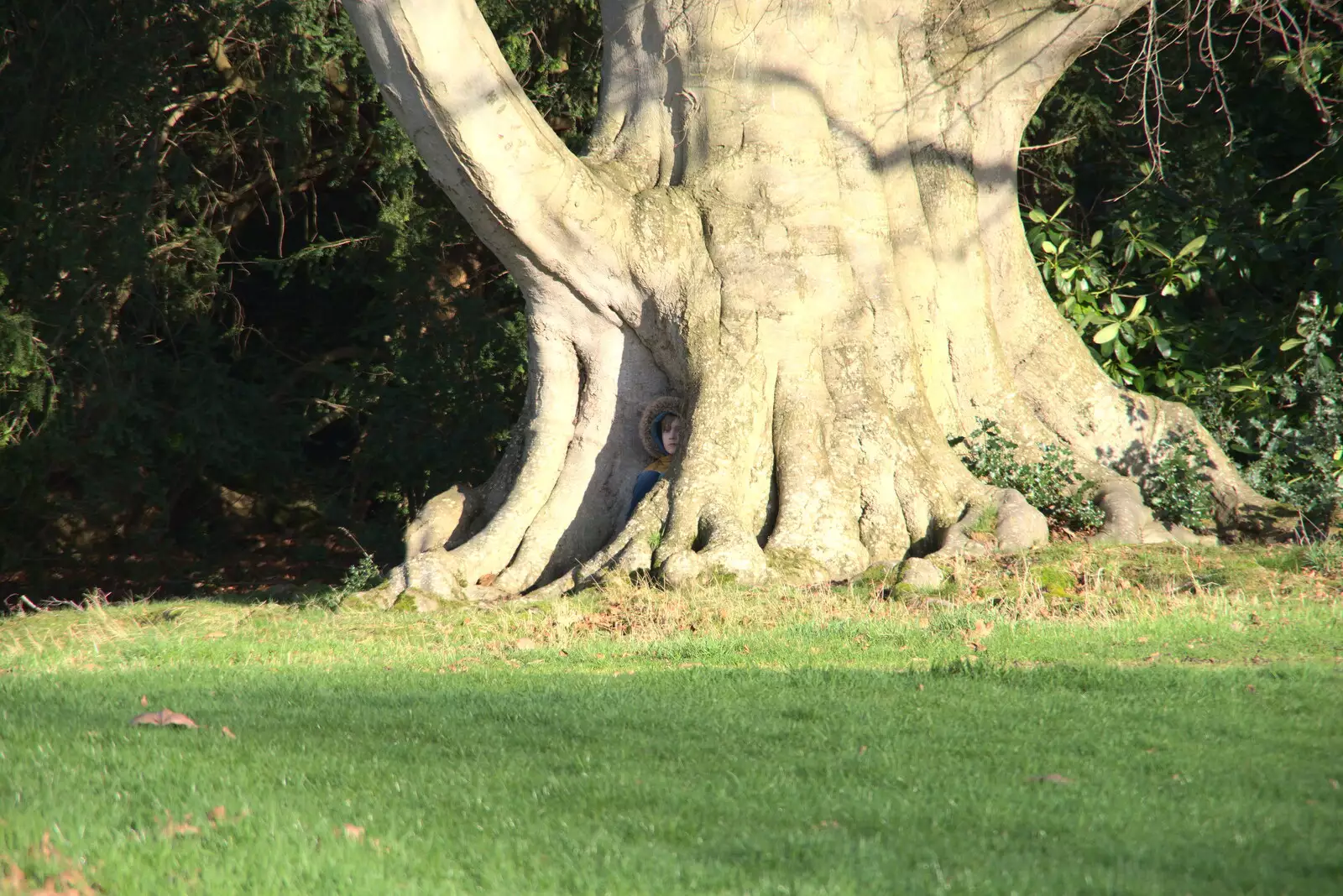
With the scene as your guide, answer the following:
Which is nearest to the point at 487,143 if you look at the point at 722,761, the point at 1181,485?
the point at 1181,485

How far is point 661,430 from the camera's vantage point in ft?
37.7

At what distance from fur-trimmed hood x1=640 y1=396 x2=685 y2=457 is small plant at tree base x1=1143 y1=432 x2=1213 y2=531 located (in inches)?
160

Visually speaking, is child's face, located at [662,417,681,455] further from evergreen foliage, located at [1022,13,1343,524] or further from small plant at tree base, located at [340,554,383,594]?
evergreen foliage, located at [1022,13,1343,524]

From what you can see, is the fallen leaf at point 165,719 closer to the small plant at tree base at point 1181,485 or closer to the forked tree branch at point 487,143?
the forked tree branch at point 487,143

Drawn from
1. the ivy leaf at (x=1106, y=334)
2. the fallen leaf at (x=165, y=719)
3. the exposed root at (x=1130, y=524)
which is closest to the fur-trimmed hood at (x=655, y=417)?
the exposed root at (x=1130, y=524)

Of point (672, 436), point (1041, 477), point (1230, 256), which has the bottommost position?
point (1041, 477)

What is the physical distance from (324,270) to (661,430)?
720 cm

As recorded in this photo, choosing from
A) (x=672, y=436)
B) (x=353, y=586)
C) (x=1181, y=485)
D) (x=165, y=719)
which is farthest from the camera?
(x=1181, y=485)

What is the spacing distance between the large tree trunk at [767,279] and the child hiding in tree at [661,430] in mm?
118

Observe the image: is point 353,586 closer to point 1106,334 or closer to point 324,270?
point 324,270

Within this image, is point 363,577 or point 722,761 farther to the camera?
point 363,577

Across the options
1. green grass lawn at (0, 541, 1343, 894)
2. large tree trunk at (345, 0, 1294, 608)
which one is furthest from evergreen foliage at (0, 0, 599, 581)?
green grass lawn at (0, 541, 1343, 894)

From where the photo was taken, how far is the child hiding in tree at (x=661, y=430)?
11.4 meters

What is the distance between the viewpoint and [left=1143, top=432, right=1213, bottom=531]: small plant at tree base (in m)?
11.6
